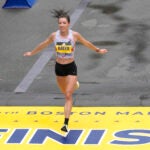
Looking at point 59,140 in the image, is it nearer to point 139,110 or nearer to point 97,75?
point 139,110

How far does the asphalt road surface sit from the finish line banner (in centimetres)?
40

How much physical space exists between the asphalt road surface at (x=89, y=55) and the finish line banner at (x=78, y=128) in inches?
15.9

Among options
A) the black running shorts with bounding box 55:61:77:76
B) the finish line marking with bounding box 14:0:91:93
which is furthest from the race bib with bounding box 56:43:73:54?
the finish line marking with bounding box 14:0:91:93

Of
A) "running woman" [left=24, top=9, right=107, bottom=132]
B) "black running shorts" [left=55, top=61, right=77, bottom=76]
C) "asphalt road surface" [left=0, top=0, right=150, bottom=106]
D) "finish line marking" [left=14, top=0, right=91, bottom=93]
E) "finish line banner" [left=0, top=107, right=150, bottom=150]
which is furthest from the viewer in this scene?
"finish line marking" [left=14, top=0, right=91, bottom=93]

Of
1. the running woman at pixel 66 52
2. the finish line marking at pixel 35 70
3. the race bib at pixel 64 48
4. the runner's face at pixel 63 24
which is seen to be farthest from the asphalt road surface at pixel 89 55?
the runner's face at pixel 63 24

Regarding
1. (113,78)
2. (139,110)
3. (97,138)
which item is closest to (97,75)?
(113,78)

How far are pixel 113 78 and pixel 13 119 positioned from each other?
281 centimetres

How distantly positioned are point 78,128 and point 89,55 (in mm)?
4173

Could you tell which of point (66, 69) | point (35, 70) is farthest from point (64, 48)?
point (35, 70)

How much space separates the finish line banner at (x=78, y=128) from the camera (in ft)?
26.1

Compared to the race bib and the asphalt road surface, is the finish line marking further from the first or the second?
the race bib

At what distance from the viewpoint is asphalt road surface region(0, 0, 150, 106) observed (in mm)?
10031

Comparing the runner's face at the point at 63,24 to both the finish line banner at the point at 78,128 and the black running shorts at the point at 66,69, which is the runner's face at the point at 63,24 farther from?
the finish line banner at the point at 78,128

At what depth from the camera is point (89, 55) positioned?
1245 cm
